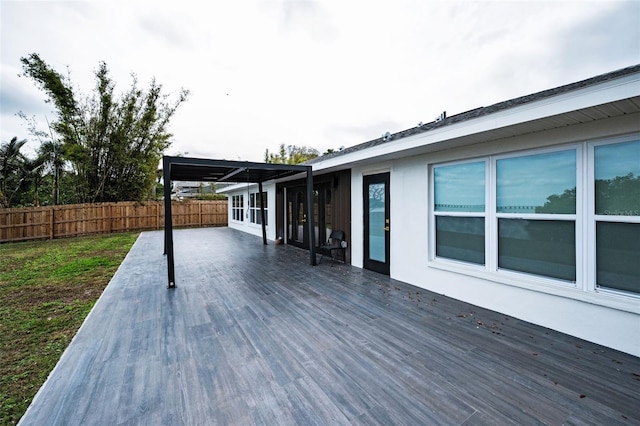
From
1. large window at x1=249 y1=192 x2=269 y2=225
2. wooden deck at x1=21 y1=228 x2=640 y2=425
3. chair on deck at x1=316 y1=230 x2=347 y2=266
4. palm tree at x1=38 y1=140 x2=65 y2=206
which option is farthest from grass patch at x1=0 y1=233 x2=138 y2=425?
palm tree at x1=38 y1=140 x2=65 y2=206

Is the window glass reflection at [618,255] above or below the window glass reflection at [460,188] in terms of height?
below

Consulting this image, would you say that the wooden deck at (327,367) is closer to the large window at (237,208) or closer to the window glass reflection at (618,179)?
the window glass reflection at (618,179)

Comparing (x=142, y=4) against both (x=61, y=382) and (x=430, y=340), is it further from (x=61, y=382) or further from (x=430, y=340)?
(x=430, y=340)

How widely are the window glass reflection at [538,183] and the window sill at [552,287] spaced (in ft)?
2.60

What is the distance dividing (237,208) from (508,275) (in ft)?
43.6

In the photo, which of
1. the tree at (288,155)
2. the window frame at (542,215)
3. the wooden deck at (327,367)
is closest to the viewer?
the wooden deck at (327,367)

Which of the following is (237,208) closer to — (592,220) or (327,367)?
(327,367)

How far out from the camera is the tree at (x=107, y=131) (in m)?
10.7

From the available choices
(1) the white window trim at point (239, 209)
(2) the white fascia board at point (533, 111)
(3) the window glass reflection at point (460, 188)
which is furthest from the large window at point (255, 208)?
(3) the window glass reflection at point (460, 188)

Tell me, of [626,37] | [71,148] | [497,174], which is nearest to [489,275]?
[497,174]

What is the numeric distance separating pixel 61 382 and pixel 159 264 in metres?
4.69

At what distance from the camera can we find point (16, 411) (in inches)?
70.0

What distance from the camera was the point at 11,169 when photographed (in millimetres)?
11703

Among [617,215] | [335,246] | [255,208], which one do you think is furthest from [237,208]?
[617,215]
